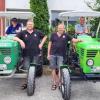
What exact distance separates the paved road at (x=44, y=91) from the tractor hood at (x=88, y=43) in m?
1.26

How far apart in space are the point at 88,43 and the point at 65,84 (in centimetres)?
137

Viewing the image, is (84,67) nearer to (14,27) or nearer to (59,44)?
(59,44)

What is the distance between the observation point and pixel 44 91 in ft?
36.7

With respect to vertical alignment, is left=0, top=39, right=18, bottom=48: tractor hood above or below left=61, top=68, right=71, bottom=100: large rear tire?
above

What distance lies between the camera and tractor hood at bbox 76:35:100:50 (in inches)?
406

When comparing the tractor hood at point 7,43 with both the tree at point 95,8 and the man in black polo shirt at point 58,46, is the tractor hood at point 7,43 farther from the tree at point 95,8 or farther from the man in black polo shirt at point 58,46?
the tree at point 95,8

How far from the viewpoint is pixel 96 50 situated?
1022cm

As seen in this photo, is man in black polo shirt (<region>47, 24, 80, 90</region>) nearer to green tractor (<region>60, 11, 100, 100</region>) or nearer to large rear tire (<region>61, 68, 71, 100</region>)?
green tractor (<region>60, 11, 100, 100</region>)

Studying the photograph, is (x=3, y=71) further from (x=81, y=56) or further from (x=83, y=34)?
(x=83, y=34)

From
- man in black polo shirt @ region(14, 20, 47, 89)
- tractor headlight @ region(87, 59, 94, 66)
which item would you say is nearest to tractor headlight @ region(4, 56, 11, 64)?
man in black polo shirt @ region(14, 20, 47, 89)

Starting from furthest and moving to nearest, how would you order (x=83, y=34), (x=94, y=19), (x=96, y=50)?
1. (x=94, y=19)
2. (x=83, y=34)
3. (x=96, y=50)

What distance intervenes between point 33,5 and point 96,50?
5.81 metres

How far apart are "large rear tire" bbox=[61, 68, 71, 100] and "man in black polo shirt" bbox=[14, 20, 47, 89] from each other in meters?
1.25

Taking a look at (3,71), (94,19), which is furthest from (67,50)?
(94,19)
